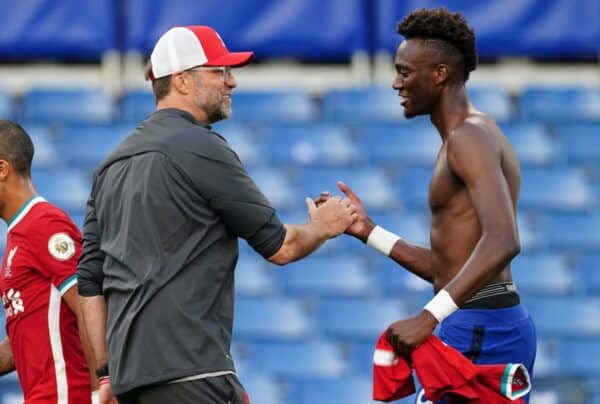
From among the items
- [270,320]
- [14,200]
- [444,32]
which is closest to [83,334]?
[14,200]

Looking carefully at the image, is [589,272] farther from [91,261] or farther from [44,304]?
[91,261]

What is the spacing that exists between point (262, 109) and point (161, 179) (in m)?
6.42

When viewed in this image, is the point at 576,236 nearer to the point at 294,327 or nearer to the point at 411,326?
the point at 294,327

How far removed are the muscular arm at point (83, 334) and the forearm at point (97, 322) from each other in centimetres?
6

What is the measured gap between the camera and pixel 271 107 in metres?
10.8

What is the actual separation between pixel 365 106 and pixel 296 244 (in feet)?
20.7

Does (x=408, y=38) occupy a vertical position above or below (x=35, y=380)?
above

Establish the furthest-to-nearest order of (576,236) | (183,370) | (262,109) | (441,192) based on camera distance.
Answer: (262,109) < (576,236) < (441,192) < (183,370)

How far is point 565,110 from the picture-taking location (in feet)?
35.5

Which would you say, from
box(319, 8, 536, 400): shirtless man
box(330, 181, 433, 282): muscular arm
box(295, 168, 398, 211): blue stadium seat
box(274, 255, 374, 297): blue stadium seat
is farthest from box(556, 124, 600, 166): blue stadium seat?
box(319, 8, 536, 400): shirtless man

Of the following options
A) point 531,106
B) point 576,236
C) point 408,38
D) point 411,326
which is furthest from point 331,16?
point 411,326

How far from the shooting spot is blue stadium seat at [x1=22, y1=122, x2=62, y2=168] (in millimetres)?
10445

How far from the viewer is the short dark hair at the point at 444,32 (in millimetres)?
5023

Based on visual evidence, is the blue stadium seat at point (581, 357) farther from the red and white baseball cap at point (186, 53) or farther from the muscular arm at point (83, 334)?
the red and white baseball cap at point (186, 53)
